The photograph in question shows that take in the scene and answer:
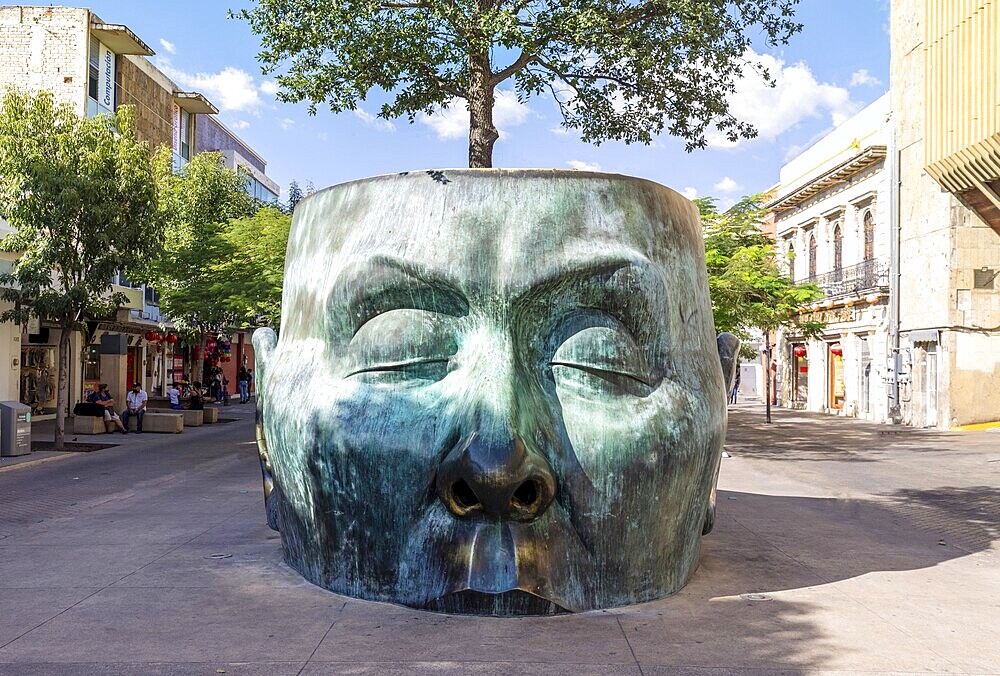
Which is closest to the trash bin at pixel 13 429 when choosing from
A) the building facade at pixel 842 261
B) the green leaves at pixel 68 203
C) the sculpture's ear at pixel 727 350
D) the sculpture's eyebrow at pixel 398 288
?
the green leaves at pixel 68 203

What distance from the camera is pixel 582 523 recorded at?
16.5 ft

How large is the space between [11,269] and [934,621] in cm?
1999

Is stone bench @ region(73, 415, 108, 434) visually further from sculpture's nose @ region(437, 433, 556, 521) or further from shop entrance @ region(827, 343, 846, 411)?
shop entrance @ region(827, 343, 846, 411)

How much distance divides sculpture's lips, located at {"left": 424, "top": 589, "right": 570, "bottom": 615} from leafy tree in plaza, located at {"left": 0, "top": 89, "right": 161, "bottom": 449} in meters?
14.5

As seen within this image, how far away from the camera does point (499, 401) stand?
4.94 m

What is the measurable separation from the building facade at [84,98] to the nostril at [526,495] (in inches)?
862

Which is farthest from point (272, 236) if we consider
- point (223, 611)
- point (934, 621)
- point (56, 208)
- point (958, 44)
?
point (934, 621)

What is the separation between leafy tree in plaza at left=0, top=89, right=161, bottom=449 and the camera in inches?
675

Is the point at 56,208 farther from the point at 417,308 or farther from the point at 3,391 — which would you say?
the point at 417,308

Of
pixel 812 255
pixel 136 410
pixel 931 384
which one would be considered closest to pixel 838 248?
pixel 812 255

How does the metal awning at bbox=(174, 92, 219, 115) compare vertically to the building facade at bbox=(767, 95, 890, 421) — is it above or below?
above

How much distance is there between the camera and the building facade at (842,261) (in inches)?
1208

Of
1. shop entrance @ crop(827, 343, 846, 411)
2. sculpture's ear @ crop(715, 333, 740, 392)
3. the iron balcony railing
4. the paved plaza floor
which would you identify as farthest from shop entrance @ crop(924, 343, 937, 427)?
sculpture's ear @ crop(715, 333, 740, 392)

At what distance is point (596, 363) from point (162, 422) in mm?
19796
